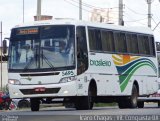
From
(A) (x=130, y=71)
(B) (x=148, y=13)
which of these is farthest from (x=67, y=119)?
(B) (x=148, y=13)

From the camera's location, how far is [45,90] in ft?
90.0

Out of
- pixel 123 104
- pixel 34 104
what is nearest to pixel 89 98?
pixel 34 104

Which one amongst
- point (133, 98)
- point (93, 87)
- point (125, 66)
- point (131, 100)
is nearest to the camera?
point (93, 87)

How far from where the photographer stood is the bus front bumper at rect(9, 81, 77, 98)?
89.2 feet

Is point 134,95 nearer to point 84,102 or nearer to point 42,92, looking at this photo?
point 84,102

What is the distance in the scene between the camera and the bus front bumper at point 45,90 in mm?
27203

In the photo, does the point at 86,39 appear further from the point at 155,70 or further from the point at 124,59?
the point at 155,70

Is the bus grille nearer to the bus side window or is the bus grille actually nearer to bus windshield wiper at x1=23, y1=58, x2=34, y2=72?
bus windshield wiper at x1=23, y1=58, x2=34, y2=72

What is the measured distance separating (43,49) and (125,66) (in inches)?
216

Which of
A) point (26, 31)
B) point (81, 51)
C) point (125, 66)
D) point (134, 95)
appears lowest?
point (134, 95)

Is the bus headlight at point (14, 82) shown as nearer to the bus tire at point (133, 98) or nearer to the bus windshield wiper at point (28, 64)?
the bus windshield wiper at point (28, 64)

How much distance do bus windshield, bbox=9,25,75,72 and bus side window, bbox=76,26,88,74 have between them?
325 mm

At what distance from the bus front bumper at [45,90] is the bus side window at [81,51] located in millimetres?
771

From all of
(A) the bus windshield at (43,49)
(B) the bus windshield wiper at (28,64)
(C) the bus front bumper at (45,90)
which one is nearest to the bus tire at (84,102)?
(C) the bus front bumper at (45,90)
